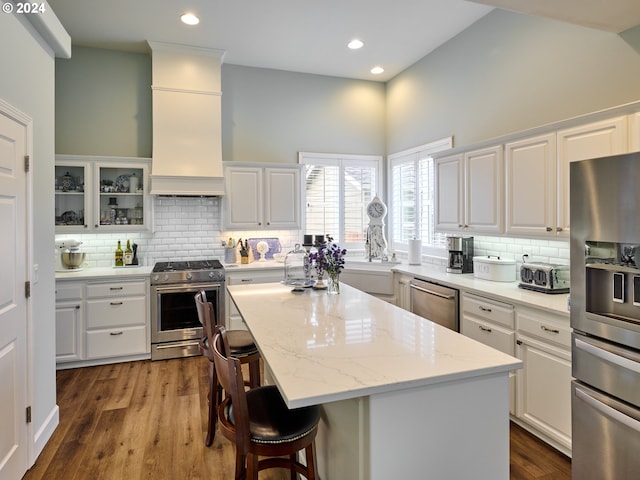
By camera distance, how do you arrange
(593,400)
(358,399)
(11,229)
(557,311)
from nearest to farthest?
(358,399) < (593,400) < (11,229) < (557,311)

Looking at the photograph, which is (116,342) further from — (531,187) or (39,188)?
(531,187)

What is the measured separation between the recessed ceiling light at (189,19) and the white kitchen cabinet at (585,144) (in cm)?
333

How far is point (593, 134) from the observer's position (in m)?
2.46

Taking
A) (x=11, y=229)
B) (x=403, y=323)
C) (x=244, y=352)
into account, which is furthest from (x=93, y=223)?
(x=403, y=323)

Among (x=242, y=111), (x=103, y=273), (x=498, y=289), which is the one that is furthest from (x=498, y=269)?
(x=103, y=273)

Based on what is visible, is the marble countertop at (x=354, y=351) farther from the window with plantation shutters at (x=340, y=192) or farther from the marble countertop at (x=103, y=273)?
the window with plantation shutters at (x=340, y=192)

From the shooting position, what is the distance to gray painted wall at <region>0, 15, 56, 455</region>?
2.25 m

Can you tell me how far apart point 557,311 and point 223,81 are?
14.4 ft

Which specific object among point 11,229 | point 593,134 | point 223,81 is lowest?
point 11,229

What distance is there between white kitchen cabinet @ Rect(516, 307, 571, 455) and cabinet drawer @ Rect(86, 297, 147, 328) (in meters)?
3.55

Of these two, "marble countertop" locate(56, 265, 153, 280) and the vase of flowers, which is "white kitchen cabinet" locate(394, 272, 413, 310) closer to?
the vase of flowers

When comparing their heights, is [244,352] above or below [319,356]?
below

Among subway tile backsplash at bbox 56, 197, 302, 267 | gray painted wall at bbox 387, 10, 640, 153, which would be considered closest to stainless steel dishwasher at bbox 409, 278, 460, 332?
gray painted wall at bbox 387, 10, 640, 153

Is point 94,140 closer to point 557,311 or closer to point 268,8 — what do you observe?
point 268,8
